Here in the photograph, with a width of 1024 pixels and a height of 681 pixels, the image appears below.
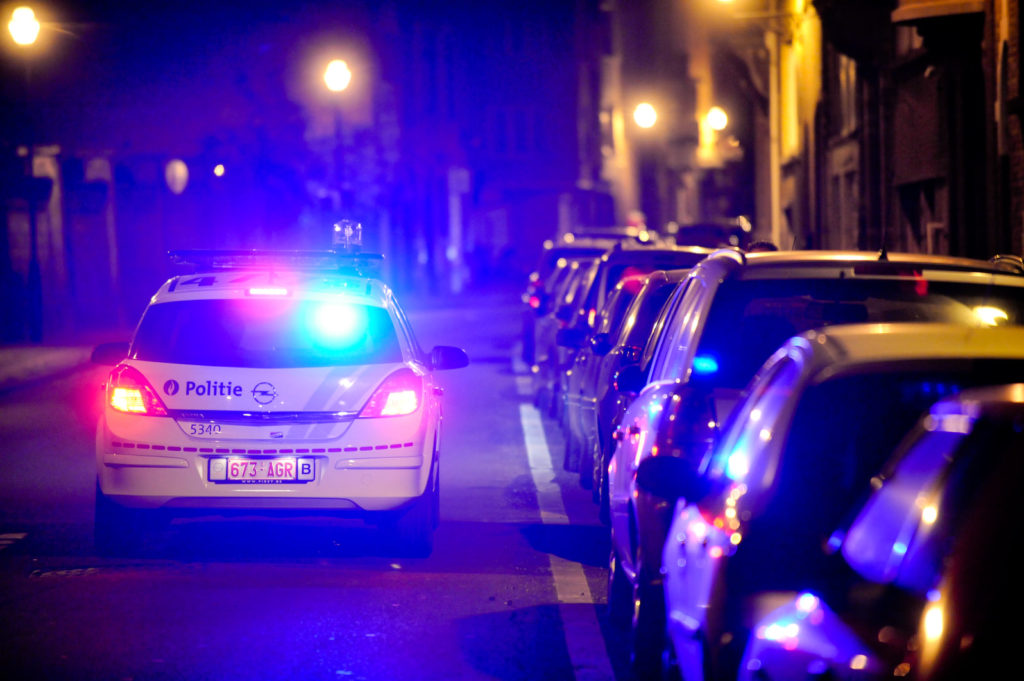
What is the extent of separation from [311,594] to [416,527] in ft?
3.07

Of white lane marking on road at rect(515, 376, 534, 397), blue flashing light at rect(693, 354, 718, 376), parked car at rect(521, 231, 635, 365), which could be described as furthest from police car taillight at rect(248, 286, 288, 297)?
parked car at rect(521, 231, 635, 365)

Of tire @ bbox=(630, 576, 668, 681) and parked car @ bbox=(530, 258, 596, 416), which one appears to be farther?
parked car @ bbox=(530, 258, 596, 416)

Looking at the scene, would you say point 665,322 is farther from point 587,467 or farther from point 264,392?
point 587,467

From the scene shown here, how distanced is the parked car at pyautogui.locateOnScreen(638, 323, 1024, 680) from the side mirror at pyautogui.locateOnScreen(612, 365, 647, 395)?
12.4 feet

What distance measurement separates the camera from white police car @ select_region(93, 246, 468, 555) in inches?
324

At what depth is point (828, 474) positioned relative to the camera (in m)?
4.08

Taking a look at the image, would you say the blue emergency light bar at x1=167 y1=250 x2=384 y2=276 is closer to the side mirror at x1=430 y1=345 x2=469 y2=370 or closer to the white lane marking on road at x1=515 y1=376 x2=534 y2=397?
the side mirror at x1=430 y1=345 x2=469 y2=370

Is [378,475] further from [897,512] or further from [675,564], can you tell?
[897,512]

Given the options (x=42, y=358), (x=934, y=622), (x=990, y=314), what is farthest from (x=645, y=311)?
(x=42, y=358)

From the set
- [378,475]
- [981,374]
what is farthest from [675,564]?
[378,475]

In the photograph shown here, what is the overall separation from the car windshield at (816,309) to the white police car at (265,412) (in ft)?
7.76

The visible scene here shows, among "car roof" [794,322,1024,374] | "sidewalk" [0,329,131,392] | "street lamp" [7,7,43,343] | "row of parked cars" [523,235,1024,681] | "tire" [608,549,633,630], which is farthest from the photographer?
"street lamp" [7,7,43,343]

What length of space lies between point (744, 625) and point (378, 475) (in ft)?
15.5

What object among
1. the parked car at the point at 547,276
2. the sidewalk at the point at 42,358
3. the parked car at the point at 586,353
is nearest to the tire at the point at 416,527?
the parked car at the point at 586,353
